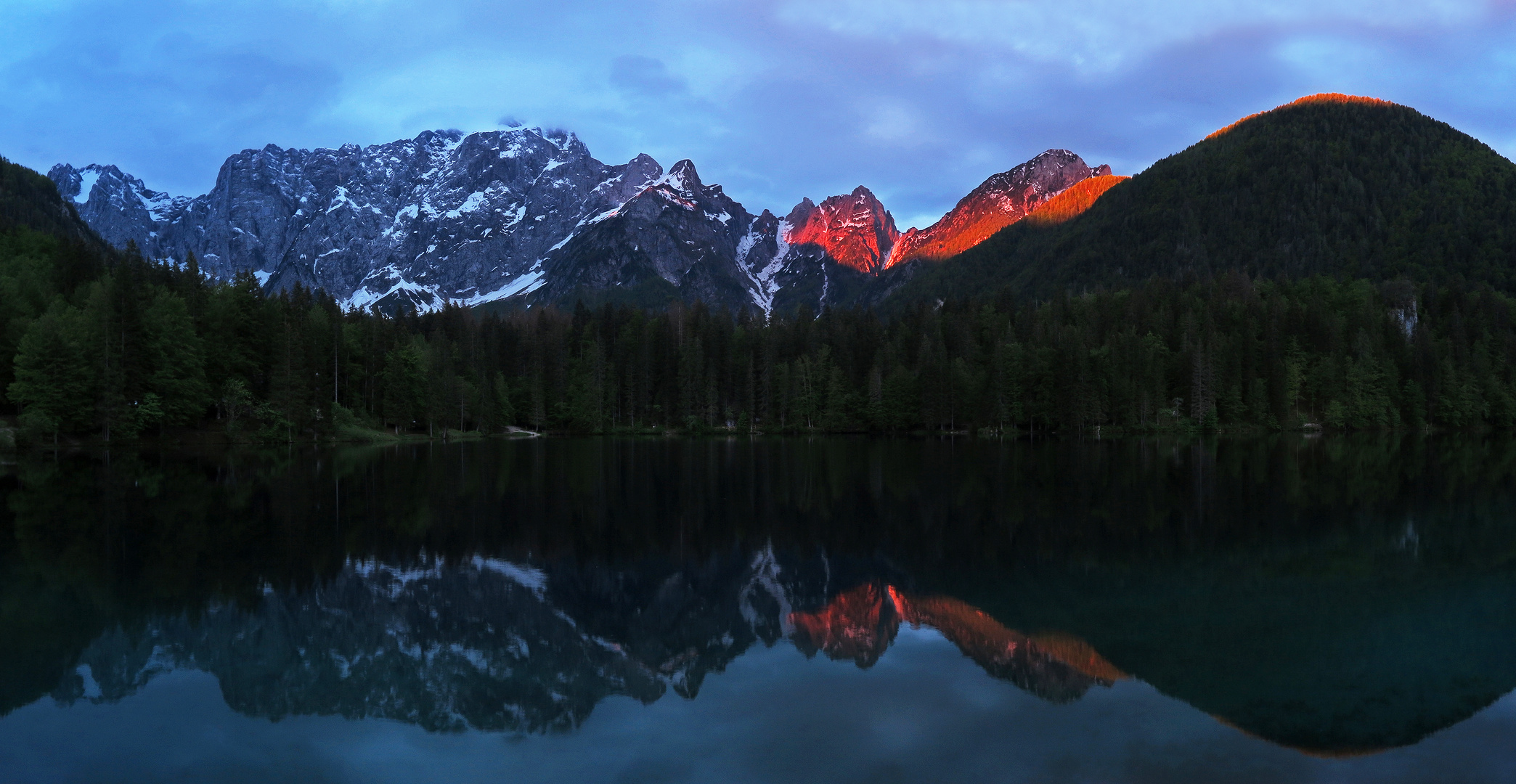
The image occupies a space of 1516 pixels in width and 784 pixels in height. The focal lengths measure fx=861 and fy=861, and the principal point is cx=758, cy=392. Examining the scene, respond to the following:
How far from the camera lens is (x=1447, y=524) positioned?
26062 mm

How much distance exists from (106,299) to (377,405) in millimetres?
31267

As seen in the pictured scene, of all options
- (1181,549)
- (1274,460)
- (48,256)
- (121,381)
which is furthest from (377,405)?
(1181,549)

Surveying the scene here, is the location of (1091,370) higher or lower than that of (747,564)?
higher

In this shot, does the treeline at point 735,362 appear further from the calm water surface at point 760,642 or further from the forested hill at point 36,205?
the forested hill at point 36,205

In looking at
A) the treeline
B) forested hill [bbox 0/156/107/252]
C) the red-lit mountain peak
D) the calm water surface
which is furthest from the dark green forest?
the red-lit mountain peak

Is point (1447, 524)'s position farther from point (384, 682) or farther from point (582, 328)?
point (582, 328)

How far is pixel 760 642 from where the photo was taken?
573 inches

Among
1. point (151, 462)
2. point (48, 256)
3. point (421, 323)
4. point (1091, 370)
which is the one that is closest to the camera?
point (151, 462)

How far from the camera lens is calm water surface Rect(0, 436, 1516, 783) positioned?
9.79 meters

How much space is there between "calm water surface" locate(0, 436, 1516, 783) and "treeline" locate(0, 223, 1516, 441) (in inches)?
2047

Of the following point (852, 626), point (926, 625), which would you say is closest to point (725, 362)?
point (852, 626)

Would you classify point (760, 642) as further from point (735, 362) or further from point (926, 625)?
point (735, 362)

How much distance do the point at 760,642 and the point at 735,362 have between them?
12221cm

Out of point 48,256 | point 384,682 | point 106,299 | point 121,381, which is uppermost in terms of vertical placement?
point 48,256
